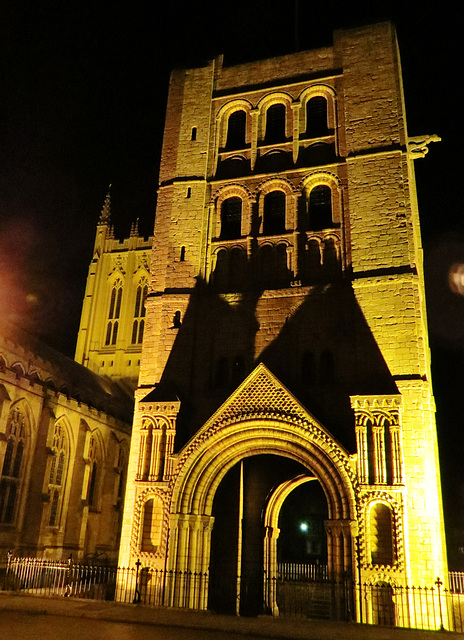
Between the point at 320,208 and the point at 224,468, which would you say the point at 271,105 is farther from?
the point at 224,468

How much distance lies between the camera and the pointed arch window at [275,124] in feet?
84.2

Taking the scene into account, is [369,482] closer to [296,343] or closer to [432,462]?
[432,462]

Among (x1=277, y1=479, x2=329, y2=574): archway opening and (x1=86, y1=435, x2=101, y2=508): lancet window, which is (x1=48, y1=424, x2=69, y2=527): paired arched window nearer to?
(x1=86, y1=435, x2=101, y2=508): lancet window

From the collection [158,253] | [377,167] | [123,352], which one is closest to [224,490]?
[158,253]

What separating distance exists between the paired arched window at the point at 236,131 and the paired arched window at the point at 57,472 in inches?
681

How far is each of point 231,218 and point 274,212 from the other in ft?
6.33

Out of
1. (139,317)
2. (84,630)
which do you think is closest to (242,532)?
(84,630)

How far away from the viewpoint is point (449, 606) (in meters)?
17.4

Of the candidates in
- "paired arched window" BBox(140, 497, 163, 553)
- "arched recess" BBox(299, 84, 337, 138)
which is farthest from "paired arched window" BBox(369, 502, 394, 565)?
"arched recess" BBox(299, 84, 337, 138)

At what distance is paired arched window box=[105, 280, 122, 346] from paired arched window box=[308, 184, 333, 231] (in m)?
28.1

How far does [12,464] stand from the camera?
2698cm

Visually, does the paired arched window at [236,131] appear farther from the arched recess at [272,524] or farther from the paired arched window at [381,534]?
the paired arched window at [381,534]

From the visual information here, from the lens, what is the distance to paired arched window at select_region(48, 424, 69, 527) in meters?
29.6

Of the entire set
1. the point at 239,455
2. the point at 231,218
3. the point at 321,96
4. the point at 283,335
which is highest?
the point at 321,96
